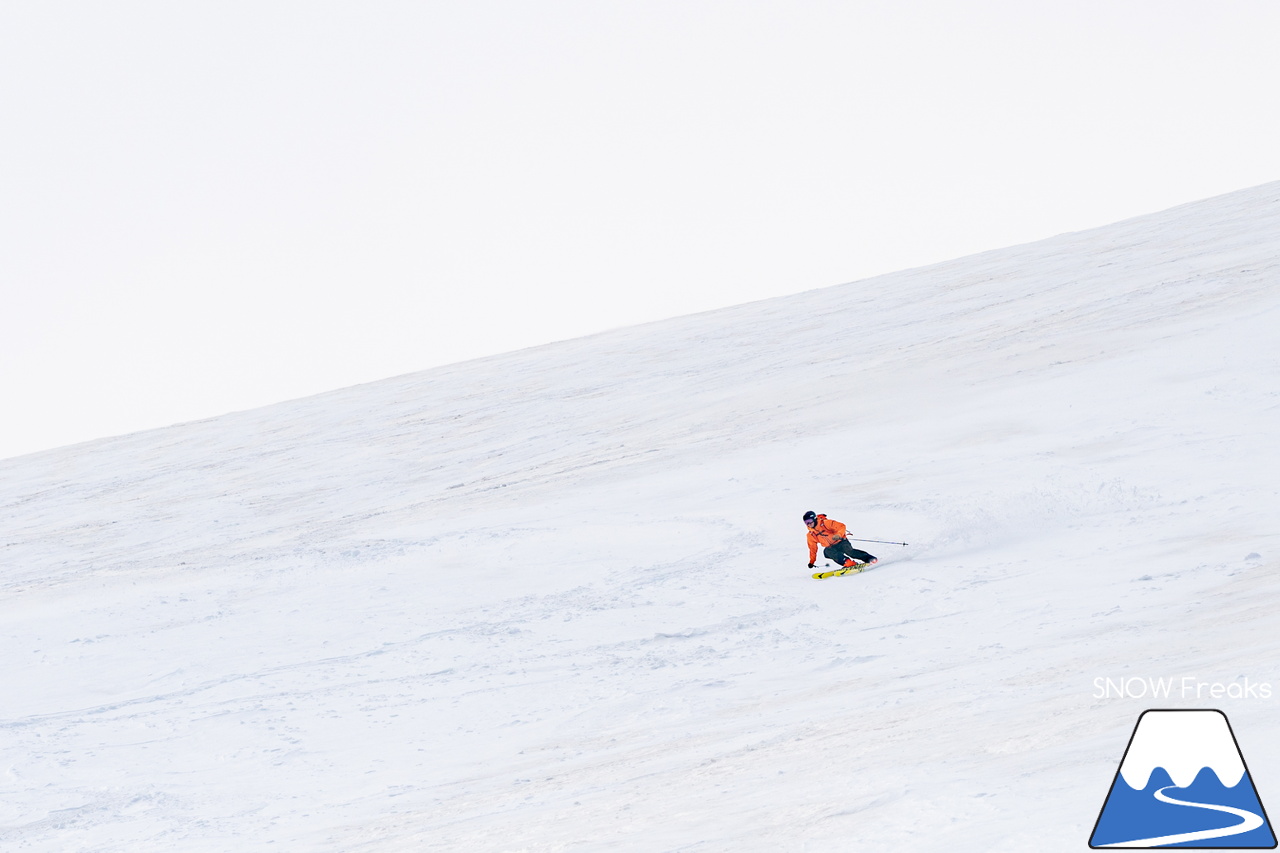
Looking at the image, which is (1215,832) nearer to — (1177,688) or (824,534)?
(1177,688)

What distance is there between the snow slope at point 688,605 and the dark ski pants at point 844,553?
198mm

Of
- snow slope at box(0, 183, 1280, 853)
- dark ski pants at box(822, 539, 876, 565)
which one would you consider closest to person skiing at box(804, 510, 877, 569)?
dark ski pants at box(822, 539, 876, 565)

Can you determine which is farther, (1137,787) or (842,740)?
(842,740)

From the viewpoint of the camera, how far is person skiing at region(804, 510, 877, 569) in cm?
1020

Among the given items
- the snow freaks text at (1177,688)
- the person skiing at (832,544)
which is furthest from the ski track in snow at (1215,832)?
the person skiing at (832,544)

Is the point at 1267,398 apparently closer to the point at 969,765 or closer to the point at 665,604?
the point at 665,604

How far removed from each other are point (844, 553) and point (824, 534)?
24 cm

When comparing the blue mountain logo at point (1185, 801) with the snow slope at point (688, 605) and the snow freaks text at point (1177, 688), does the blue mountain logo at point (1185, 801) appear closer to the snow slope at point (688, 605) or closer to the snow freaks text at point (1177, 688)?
the snow slope at point (688, 605)

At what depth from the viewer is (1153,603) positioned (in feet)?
26.2

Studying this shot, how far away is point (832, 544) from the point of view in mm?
10234

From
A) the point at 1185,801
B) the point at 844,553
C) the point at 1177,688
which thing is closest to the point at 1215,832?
the point at 1185,801

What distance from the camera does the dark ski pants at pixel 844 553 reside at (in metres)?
10.2

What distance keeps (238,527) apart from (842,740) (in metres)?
10.0

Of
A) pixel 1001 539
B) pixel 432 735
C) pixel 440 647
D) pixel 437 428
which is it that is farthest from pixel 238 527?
pixel 1001 539
